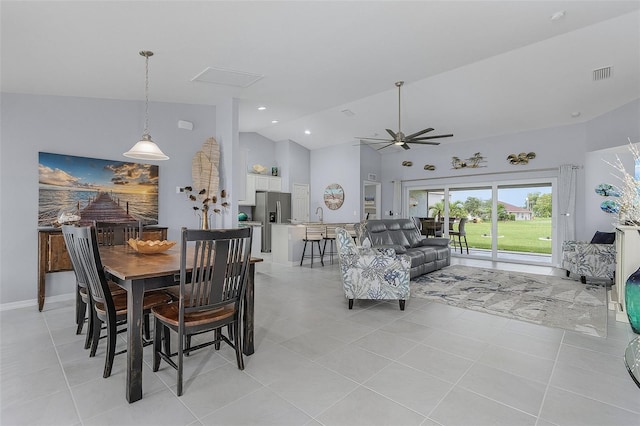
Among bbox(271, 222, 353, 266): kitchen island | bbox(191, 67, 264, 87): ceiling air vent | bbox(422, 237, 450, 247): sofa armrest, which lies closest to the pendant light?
bbox(191, 67, 264, 87): ceiling air vent

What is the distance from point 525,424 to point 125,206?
5161 mm

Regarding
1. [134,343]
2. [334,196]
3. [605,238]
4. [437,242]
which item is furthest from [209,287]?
[334,196]

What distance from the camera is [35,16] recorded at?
2.52 m

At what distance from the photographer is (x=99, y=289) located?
7.11 ft

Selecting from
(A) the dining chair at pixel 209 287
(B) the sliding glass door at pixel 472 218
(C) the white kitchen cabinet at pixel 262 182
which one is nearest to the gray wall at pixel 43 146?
(A) the dining chair at pixel 209 287

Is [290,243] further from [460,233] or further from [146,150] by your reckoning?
[460,233]

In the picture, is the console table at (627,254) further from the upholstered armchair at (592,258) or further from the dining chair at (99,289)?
the dining chair at (99,289)

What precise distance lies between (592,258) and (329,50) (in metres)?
5.09

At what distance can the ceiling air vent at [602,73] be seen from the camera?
14.5 feet

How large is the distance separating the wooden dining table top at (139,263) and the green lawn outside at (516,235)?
7057 millimetres

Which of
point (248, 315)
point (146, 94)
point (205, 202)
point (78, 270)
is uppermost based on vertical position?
point (146, 94)

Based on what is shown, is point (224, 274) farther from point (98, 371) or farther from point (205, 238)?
point (98, 371)

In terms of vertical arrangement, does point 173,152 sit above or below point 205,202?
above

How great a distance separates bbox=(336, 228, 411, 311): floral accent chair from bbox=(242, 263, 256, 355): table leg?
1529mm
